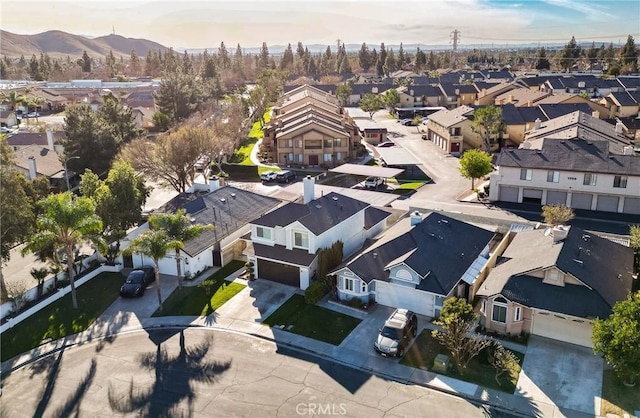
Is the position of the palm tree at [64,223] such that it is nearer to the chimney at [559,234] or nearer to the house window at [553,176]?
the chimney at [559,234]

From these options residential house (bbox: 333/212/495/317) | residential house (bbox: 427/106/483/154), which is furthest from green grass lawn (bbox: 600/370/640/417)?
residential house (bbox: 427/106/483/154)

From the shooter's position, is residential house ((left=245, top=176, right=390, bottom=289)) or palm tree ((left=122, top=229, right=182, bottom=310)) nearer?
palm tree ((left=122, top=229, right=182, bottom=310))

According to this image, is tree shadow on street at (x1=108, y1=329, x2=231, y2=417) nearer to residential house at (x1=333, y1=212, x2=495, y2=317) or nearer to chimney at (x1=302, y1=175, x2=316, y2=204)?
residential house at (x1=333, y1=212, x2=495, y2=317)

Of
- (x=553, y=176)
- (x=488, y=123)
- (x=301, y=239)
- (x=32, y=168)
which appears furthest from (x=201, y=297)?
(x=488, y=123)

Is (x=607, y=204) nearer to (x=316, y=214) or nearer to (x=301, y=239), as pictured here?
(x=316, y=214)

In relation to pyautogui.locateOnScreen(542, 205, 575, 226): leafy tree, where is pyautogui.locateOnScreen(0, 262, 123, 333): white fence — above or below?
below
